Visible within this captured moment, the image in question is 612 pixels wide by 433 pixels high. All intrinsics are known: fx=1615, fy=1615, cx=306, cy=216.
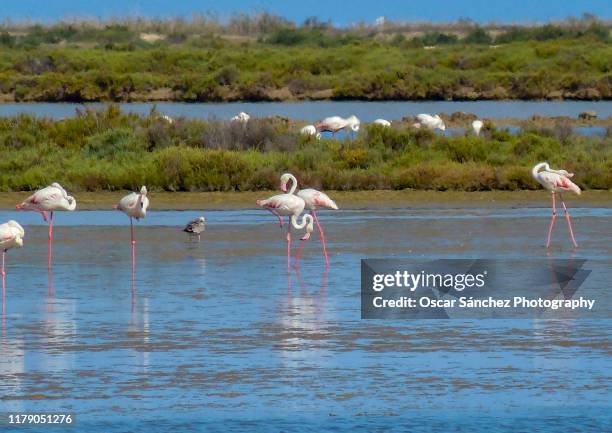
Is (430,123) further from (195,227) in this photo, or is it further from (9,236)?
(9,236)

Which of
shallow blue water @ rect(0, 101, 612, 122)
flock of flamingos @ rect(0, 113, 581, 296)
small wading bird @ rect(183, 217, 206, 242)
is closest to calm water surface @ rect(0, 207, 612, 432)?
flock of flamingos @ rect(0, 113, 581, 296)

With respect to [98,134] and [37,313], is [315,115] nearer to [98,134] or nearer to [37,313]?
[98,134]

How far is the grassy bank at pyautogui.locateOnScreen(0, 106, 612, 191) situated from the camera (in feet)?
90.3

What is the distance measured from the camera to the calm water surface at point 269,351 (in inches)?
424

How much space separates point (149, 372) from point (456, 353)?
2494mm

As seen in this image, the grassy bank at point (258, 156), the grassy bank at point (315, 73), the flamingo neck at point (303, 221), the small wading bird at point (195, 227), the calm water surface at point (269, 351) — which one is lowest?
the calm water surface at point (269, 351)

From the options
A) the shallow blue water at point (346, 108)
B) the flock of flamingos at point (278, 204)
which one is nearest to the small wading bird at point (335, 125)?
the shallow blue water at point (346, 108)

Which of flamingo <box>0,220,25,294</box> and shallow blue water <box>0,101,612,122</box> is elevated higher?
shallow blue water <box>0,101,612,122</box>

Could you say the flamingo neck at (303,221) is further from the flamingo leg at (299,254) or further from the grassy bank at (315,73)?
the grassy bank at (315,73)

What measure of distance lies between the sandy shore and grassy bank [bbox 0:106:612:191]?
44 cm

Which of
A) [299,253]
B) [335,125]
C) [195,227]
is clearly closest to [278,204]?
[299,253]

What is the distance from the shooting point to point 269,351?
12.9 metres

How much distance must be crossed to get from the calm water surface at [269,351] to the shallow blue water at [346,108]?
28.6 meters

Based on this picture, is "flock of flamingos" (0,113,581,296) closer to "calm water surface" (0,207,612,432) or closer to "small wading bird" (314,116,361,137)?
"calm water surface" (0,207,612,432)
